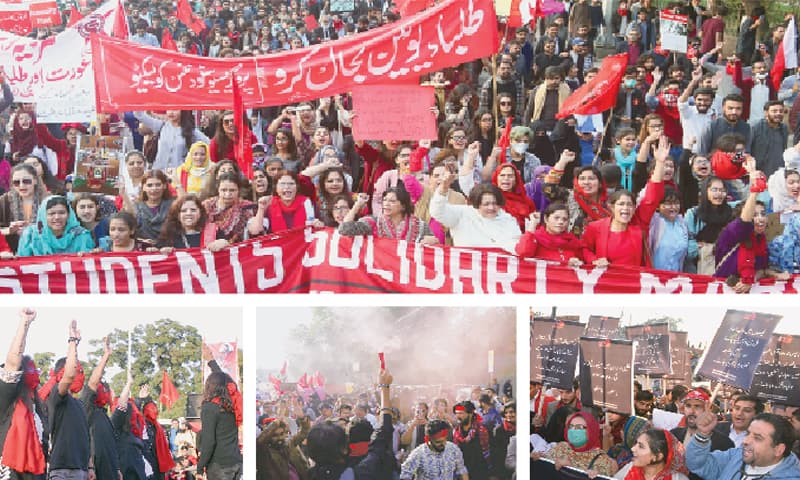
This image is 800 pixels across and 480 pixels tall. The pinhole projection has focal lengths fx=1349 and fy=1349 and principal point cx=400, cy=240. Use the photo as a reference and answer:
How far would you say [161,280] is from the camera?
7.88m

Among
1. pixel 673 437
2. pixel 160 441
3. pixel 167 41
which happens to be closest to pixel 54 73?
pixel 167 41

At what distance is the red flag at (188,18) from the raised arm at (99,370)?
32.3ft

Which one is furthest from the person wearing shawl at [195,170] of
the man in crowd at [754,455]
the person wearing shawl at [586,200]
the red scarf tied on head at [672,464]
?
the man in crowd at [754,455]

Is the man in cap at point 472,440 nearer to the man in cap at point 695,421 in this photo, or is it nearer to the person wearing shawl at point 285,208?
the man in cap at point 695,421

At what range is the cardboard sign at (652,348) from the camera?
6281 mm

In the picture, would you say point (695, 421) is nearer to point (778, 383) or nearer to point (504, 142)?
point (778, 383)

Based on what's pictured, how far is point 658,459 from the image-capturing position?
20.4 feet

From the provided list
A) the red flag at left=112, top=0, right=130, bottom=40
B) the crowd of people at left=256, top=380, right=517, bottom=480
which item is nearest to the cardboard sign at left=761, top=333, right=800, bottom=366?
the crowd of people at left=256, top=380, right=517, bottom=480

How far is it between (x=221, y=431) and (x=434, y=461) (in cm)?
97

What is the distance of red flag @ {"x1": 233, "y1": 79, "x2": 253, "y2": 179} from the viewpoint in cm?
950

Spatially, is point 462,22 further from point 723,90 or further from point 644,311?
point 644,311

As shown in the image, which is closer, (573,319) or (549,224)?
(573,319)

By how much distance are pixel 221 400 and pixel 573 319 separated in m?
1.65

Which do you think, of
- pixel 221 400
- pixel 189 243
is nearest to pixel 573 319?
pixel 221 400
